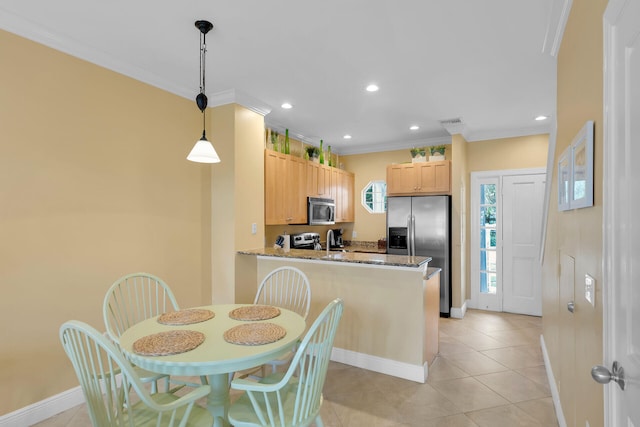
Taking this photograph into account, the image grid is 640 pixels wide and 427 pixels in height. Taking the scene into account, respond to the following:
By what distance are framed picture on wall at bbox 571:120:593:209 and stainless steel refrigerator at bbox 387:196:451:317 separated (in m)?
3.00

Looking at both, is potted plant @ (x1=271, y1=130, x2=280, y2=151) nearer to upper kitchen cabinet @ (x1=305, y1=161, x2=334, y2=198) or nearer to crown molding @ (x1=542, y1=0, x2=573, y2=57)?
upper kitchen cabinet @ (x1=305, y1=161, x2=334, y2=198)

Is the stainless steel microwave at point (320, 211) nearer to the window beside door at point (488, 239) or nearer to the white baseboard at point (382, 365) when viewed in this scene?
the white baseboard at point (382, 365)

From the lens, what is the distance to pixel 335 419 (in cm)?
228

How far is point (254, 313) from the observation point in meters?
2.15

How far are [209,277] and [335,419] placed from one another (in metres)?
1.91

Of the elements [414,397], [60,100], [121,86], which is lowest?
[414,397]

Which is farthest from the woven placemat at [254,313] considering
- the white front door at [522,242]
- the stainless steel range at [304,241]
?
the white front door at [522,242]

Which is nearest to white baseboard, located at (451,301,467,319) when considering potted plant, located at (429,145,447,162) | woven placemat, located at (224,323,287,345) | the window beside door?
the window beside door

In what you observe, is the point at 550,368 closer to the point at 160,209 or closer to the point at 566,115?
the point at 566,115

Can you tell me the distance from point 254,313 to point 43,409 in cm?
165

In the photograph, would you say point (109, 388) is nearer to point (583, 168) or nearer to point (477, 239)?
point (583, 168)

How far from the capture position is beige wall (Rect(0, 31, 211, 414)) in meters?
2.18

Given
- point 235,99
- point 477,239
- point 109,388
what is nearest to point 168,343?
point 109,388

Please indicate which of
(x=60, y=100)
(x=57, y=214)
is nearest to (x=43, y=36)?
(x=60, y=100)
